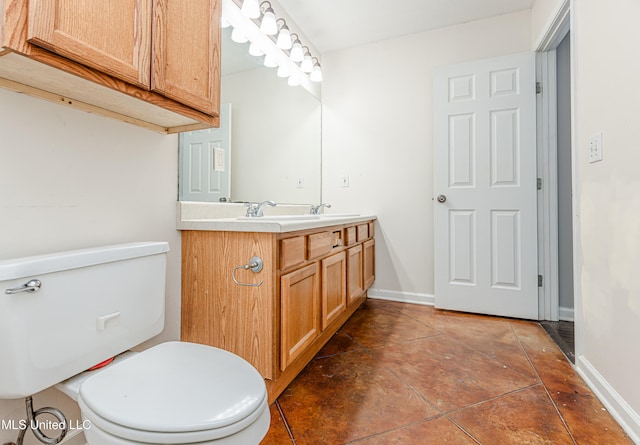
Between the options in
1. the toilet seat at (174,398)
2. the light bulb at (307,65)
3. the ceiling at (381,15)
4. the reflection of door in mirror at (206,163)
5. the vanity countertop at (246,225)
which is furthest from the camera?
the light bulb at (307,65)

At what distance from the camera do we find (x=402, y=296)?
2689 millimetres

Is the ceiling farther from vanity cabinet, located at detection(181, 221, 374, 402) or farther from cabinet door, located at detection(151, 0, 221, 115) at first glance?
vanity cabinet, located at detection(181, 221, 374, 402)

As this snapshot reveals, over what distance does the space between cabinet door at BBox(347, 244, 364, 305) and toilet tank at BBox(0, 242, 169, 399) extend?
47.1 inches

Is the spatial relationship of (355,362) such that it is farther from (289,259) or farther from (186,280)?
(186,280)

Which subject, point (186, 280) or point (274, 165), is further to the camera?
point (274, 165)

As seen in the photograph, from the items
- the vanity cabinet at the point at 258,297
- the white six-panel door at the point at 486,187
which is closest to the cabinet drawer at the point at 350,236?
the vanity cabinet at the point at 258,297

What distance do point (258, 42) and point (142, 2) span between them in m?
1.22

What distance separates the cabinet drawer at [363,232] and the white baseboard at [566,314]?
58.9 inches

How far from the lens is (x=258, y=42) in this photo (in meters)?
2.02

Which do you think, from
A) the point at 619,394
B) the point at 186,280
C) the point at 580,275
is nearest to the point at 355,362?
the point at 186,280

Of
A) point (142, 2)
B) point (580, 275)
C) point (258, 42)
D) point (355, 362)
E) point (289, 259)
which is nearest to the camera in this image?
point (142, 2)

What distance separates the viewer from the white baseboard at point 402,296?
2.60 metres

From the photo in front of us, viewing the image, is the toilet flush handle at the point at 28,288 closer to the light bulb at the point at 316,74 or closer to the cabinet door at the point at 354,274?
the cabinet door at the point at 354,274

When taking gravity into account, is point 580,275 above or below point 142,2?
below
